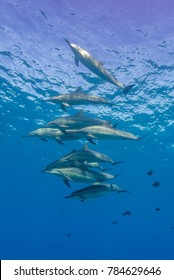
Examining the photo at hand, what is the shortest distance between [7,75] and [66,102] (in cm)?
1443

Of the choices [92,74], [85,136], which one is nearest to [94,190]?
[85,136]

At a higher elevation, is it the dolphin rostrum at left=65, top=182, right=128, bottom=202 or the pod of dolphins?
the pod of dolphins

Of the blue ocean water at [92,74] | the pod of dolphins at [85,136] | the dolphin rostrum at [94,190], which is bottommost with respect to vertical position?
the dolphin rostrum at [94,190]

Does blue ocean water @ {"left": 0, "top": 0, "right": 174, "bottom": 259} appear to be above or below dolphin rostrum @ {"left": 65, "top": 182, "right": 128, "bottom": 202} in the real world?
above

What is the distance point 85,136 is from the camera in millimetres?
6984

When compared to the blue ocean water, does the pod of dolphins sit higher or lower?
lower

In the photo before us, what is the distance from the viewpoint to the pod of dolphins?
683 centimetres

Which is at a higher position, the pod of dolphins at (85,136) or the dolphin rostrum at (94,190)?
the pod of dolphins at (85,136)

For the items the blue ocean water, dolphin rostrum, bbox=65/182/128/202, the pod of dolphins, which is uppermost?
the blue ocean water

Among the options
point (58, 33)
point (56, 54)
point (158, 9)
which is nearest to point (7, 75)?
point (56, 54)

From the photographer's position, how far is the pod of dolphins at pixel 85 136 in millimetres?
6828

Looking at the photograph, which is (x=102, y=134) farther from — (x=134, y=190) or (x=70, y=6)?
(x=134, y=190)

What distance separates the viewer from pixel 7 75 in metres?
20.5

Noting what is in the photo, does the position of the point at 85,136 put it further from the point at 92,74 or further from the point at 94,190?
the point at 92,74
